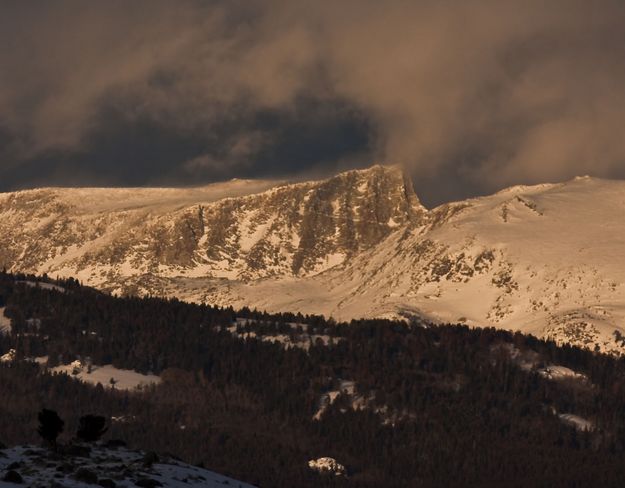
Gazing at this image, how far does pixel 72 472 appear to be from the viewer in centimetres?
11806

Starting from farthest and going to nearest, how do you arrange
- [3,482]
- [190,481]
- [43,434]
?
[43,434] → [190,481] → [3,482]

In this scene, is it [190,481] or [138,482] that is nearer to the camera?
[138,482]

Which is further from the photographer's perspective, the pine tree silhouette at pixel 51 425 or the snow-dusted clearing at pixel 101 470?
the pine tree silhouette at pixel 51 425

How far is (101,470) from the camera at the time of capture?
122 meters

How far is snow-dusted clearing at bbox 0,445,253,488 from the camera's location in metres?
116

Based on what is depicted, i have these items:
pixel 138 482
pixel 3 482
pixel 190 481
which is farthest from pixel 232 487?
pixel 3 482

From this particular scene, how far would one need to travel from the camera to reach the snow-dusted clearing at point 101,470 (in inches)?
4562

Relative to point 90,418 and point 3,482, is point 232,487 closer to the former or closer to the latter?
point 90,418

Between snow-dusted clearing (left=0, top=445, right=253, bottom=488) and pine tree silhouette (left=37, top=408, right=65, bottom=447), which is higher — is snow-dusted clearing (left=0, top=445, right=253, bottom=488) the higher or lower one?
the lower one

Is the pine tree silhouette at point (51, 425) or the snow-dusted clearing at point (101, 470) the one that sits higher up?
the pine tree silhouette at point (51, 425)

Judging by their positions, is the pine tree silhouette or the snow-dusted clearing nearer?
the snow-dusted clearing

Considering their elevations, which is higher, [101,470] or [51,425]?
[51,425]

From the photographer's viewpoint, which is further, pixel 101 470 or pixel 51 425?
pixel 51 425

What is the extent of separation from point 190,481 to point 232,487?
4.68 meters
